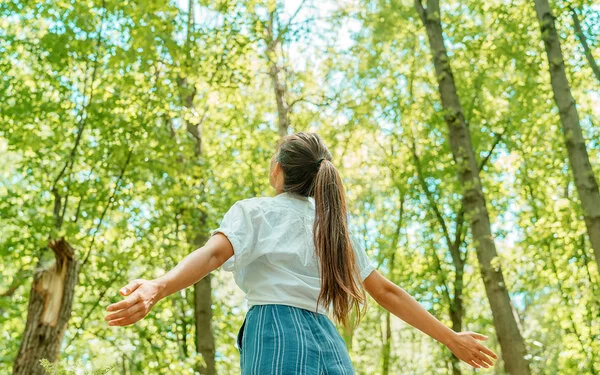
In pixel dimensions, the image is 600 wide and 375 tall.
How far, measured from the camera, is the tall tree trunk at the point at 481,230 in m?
9.29

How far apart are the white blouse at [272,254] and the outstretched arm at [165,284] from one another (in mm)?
60

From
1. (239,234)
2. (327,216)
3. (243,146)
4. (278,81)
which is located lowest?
(239,234)

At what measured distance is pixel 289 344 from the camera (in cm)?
250

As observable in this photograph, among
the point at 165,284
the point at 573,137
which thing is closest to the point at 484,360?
the point at 165,284

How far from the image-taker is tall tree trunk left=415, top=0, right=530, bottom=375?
9.29m

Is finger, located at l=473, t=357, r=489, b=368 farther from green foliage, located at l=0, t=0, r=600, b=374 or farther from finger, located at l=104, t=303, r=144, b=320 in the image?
green foliage, located at l=0, t=0, r=600, b=374

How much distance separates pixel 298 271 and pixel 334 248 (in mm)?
166

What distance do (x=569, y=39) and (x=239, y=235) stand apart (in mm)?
13227

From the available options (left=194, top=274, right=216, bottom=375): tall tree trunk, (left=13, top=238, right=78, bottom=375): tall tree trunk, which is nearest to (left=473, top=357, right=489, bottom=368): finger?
(left=13, top=238, right=78, bottom=375): tall tree trunk

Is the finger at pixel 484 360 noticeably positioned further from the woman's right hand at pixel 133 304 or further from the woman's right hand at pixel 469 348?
the woman's right hand at pixel 133 304

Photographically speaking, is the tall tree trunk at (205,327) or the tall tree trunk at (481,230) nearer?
the tall tree trunk at (481,230)

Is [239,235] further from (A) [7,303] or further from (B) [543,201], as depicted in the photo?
(B) [543,201]

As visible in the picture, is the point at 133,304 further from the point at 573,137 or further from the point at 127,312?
the point at 573,137

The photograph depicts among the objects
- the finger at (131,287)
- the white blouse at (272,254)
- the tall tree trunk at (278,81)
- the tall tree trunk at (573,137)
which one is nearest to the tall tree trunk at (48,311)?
the tall tree trunk at (573,137)
